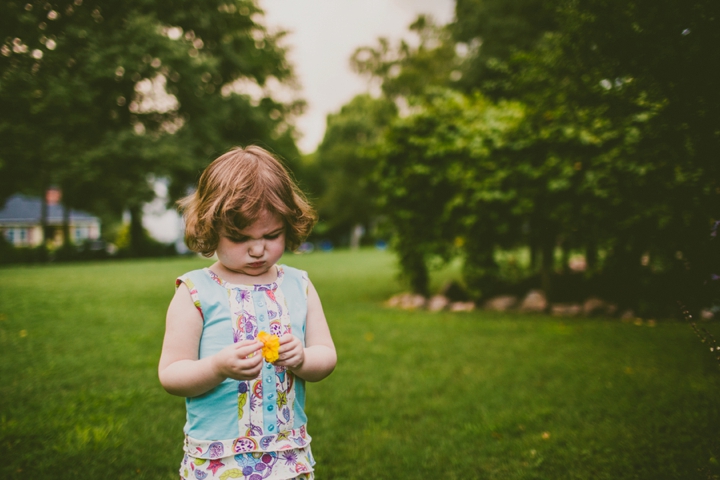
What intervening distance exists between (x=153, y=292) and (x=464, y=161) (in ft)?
24.4

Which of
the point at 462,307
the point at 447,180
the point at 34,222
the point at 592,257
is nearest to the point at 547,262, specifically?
the point at 592,257

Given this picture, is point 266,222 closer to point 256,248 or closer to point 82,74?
point 256,248

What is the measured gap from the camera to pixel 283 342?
142 centimetres

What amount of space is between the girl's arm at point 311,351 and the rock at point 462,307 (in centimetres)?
711

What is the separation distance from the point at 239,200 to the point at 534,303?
7752 mm

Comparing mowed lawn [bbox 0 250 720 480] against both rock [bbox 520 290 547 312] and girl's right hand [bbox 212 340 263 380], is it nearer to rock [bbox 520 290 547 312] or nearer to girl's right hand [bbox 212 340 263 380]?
rock [bbox 520 290 547 312]

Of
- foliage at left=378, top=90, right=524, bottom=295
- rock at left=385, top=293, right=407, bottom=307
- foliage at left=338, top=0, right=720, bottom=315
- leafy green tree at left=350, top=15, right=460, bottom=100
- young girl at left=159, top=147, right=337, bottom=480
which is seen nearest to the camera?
young girl at left=159, top=147, right=337, bottom=480

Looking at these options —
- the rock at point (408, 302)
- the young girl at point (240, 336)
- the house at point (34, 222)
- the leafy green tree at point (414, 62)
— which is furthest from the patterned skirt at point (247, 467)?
the house at point (34, 222)

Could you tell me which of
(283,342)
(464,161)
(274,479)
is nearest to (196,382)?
(283,342)

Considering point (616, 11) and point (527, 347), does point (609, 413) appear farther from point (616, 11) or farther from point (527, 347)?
point (616, 11)

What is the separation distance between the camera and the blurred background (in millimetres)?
2367

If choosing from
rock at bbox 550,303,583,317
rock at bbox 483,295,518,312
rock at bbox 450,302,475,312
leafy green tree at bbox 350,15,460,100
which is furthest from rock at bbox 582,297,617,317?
leafy green tree at bbox 350,15,460,100

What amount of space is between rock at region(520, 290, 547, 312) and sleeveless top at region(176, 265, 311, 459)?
24.4ft

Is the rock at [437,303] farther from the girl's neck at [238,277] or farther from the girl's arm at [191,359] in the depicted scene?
the girl's arm at [191,359]
